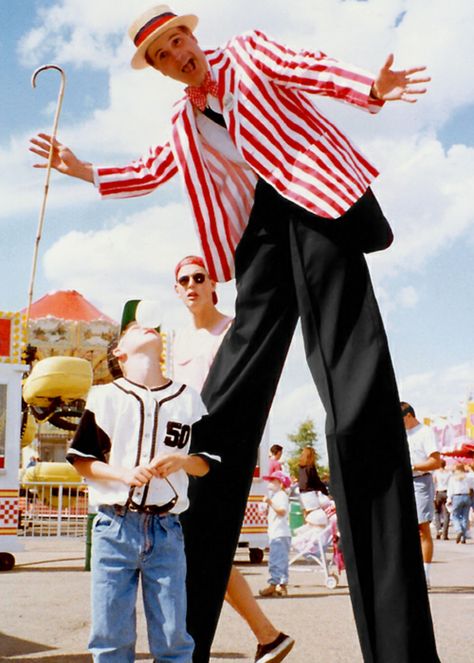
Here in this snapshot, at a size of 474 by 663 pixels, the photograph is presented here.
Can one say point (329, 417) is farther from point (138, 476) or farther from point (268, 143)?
point (268, 143)

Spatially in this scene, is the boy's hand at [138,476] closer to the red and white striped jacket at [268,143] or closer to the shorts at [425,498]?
the red and white striped jacket at [268,143]

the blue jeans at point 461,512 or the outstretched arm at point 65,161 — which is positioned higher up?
the outstretched arm at point 65,161

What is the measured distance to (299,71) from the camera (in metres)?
2.87

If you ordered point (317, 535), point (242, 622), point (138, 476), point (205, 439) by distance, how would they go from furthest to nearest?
1. point (317, 535)
2. point (242, 622)
3. point (205, 439)
4. point (138, 476)

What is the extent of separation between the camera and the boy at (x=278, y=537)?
887 centimetres

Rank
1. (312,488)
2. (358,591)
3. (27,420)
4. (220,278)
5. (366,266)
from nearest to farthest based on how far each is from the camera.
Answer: (358,591) < (366,266) < (220,278) < (312,488) < (27,420)

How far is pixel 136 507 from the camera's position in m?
2.84

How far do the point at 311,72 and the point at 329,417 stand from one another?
3.22 feet

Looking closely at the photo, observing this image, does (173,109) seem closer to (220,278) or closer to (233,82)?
(233,82)

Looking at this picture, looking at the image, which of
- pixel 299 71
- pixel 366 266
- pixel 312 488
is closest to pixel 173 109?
pixel 299 71

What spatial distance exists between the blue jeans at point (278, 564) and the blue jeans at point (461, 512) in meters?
9.99

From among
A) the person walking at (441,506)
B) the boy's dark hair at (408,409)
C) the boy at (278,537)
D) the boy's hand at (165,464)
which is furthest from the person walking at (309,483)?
the person walking at (441,506)

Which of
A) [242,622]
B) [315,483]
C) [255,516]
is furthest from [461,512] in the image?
[242,622]

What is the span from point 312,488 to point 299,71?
8.91m
